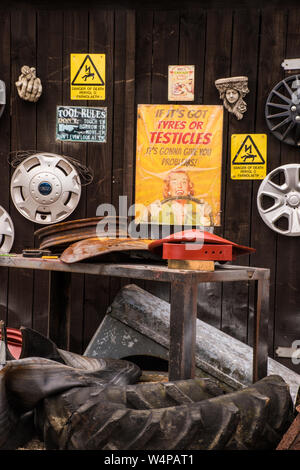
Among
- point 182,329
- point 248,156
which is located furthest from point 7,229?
point 182,329

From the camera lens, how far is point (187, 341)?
2471mm

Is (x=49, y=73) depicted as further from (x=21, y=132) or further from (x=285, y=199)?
(x=285, y=199)

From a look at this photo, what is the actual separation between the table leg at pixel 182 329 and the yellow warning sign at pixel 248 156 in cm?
205

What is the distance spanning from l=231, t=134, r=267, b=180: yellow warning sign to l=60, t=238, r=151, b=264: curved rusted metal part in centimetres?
167

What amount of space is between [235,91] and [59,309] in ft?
7.44

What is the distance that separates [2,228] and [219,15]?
102 inches

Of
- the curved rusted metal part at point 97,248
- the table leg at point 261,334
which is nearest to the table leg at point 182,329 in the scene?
the curved rusted metal part at point 97,248

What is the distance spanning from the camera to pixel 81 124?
445 cm

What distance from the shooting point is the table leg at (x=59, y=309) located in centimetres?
370

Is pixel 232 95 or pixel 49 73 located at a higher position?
pixel 49 73

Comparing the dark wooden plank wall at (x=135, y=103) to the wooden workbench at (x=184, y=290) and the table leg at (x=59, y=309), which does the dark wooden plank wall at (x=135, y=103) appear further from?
the wooden workbench at (x=184, y=290)

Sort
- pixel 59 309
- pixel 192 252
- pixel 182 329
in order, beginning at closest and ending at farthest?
pixel 182 329
pixel 192 252
pixel 59 309
